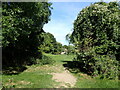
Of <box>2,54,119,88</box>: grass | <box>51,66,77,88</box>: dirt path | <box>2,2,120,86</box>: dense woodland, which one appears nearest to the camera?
<box>2,54,119,88</box>: grass

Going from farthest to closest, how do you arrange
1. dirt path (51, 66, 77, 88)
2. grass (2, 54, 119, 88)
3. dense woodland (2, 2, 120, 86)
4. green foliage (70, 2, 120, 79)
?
green foliage (70, 2, 120, 79), dense woodland (2, 2, 120, 86), dirt path (51, 66, 77, 88), grass (2, 54, 119, 88)

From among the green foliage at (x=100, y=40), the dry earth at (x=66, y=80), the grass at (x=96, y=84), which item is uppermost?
the green foliage at (x=100, y=40)

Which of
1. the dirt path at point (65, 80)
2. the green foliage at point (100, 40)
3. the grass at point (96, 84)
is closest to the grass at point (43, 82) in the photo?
the grass at point (96, 84)

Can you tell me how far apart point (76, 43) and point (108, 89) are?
4693 millimetres

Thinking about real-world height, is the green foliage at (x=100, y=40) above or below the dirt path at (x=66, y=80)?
above

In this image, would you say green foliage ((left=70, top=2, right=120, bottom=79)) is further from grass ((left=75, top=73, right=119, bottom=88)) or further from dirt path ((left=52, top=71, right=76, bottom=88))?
dirt path ((left=52, top=71, right=76, bottom=88))

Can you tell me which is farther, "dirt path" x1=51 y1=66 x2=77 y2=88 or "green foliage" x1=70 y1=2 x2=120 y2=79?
"green foliage" x1=70 y1=2 x2=120 y2=79

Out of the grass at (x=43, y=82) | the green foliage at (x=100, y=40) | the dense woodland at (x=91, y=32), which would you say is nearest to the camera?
the grass at (x=43, y=82)

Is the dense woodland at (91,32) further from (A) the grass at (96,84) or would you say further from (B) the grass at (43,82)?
(A) the grass at (96,84)

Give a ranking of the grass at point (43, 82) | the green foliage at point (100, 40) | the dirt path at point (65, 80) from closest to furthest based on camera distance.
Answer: the grass at point (43, 82) < the dirt path at point (65, 80) < the green foliage at point (100, 40)

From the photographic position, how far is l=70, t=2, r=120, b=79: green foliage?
9.32 meters

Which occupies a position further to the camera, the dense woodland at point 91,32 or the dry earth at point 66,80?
the dense woodland at point 91,32

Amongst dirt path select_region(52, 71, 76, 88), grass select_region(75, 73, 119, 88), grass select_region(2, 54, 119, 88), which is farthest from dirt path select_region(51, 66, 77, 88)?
grass select_region(75, 73, 119, 88)

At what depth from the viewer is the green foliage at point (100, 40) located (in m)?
9.32
